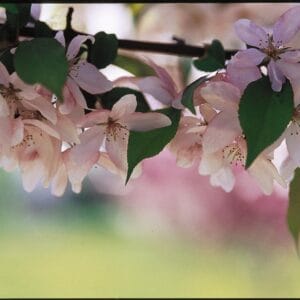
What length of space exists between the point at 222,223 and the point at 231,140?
0.30m

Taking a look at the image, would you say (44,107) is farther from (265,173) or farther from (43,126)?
(265,173)

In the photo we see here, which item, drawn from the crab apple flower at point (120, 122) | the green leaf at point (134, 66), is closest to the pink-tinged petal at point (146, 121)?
the crab apple flower at point (120, 122)

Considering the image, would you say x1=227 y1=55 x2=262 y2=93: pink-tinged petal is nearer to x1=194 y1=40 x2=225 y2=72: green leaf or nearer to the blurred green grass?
x1=194 y1=40 x2=225 y2=72: green leaf

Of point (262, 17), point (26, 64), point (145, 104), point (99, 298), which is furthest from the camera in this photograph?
point (262, 17)

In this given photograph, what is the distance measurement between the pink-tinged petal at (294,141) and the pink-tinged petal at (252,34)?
0.15 ft

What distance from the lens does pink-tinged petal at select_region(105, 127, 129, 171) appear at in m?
0.36

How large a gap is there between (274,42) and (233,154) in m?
0.07

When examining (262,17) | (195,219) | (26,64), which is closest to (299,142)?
(26,64)

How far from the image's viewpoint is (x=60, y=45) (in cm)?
31

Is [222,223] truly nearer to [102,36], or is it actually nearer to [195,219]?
[195,219]

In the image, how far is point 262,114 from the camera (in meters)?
0.30

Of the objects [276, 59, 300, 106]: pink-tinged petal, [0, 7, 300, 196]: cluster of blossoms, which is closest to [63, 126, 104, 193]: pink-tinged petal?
[0, 7, 300, 196]: cluster of blossoms

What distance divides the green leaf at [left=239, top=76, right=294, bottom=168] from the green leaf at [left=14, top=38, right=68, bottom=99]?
86 millimetres

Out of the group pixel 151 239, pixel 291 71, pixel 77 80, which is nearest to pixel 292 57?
pixel 291 71
